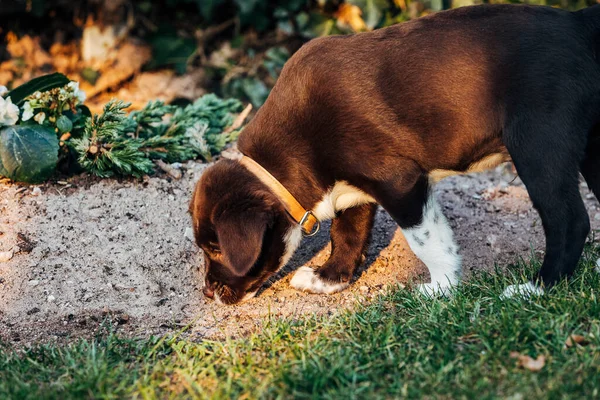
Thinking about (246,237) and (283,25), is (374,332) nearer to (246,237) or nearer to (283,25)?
(246,237)

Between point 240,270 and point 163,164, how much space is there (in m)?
1.72

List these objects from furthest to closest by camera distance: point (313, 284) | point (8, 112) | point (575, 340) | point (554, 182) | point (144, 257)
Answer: point (8, 112) → point (144, 257) → point (313, 284) → point (554, 182) → point (575, 340)

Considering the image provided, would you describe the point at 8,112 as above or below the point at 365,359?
above

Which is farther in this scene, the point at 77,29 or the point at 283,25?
the point at 77,29

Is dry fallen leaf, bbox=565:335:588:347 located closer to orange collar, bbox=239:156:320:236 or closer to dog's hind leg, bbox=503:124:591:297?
dog's hind leg, bbox=503:124:591:297

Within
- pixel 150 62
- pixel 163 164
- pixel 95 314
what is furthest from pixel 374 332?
pixel 150 62

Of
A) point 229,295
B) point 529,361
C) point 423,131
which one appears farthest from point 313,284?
point 529,361

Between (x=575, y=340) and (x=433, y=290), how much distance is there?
0.87 meters

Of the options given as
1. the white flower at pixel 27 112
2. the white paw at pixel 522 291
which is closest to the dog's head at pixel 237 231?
the white paw at pixel 522 291

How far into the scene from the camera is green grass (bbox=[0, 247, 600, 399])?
274 centimetres

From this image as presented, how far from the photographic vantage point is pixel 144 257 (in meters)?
4.26

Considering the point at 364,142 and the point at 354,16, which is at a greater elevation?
the point at 364,142

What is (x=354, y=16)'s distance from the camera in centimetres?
721

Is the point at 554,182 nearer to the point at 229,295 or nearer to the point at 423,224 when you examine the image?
the point at 423,224
